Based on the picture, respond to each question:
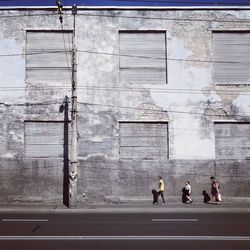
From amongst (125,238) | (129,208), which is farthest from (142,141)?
(125,238)

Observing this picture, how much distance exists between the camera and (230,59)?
22828mm

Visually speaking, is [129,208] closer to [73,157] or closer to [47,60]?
[73,157]

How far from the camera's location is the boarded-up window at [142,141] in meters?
22.1

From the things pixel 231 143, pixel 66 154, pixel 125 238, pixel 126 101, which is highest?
pixel 126 101

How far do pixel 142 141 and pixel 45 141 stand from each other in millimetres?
4776

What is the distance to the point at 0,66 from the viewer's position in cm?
2261

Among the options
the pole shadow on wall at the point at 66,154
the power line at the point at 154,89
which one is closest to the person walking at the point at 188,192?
the power line at the point at 154,89

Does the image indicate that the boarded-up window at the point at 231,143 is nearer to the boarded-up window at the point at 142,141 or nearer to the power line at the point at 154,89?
the power line at the point at 154,89

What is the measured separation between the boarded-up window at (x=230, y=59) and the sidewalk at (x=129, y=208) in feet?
20.9

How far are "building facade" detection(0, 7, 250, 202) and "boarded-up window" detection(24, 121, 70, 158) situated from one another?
49 millimetres

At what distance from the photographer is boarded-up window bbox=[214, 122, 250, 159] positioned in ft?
73.0

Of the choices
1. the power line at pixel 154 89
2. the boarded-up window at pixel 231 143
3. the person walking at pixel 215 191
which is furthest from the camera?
the power line at pixel 154 89

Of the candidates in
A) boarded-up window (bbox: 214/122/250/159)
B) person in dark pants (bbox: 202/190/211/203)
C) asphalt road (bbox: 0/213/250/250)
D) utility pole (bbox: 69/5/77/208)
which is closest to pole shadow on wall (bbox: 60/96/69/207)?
utility pole (bbox: 69/5/77/208)

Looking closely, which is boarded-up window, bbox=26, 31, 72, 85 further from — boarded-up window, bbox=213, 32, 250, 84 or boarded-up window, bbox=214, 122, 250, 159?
boarded-up window, bbox=214, 122, 250, 159
